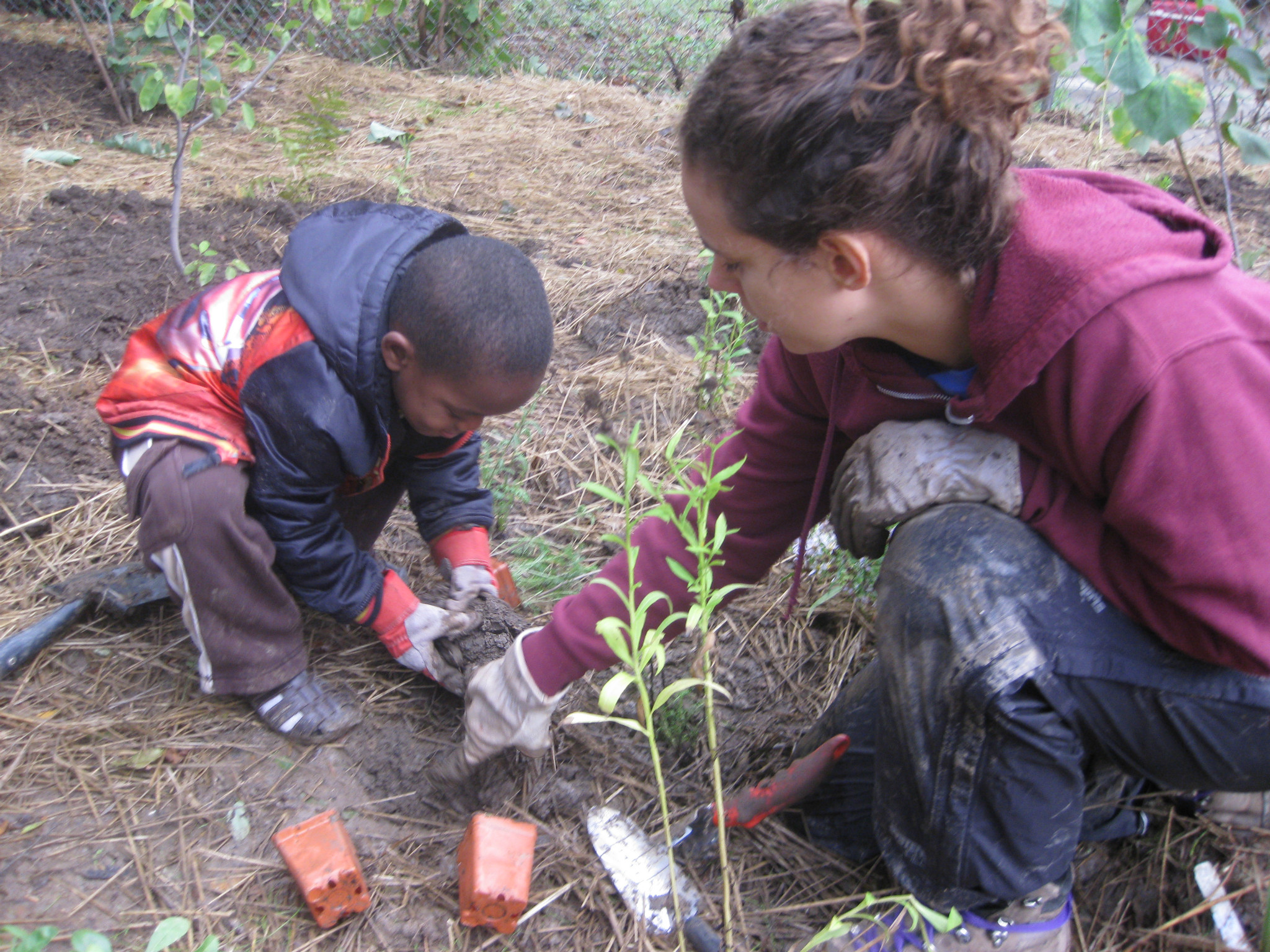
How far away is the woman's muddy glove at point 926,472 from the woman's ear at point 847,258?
263 millimetres

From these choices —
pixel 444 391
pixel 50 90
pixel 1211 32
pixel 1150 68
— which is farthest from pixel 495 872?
A: pixel 50 90

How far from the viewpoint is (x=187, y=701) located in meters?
1.90

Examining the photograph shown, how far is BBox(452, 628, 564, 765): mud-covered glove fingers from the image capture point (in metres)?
1.61

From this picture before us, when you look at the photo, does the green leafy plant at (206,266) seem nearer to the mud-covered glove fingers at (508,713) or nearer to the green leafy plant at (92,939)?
the mud-covered glove fingers at (508,713)

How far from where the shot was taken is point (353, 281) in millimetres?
1773

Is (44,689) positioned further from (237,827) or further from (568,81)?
(568,81)

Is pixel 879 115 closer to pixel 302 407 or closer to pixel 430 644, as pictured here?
pixel 302 407

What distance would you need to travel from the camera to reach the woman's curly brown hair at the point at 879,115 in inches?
44.0

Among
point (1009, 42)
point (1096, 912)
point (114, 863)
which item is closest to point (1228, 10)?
point (1009, 42)

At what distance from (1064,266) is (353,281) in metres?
1.29

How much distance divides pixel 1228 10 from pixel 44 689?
2.89 metres

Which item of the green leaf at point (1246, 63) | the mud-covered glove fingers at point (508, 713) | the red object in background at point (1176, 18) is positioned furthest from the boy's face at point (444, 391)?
the green leaf at point (1246, 63)

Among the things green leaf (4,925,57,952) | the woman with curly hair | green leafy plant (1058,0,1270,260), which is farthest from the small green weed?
green leafy plant (1058,0,1270,260)

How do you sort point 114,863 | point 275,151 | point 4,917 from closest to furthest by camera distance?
point 4,917
point 114,863
point 275,151
